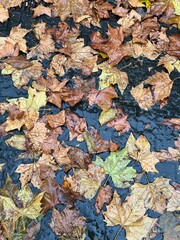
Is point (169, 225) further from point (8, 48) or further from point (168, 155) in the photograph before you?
point (8, 48)

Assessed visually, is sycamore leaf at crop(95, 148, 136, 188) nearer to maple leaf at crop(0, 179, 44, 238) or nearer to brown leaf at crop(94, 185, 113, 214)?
brown leaf at crop(94, 185, 113, 214)

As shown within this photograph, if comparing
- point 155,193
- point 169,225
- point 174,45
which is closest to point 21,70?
point 174,45

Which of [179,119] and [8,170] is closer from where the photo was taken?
[8,170]

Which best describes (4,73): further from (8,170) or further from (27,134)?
(8,170)

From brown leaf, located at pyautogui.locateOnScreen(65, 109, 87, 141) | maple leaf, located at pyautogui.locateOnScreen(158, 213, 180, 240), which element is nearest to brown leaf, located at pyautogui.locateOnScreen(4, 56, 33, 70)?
brown leaf, located at pyautogui.locateOnScreen(65, 109, 87, 141)

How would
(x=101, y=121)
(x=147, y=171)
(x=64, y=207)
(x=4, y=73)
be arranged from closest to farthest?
(x=64, y=207)
(x=147, y=171)
(x=101, y=121)
(x=4, y=73)

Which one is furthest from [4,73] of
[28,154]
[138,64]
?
[138,64]
